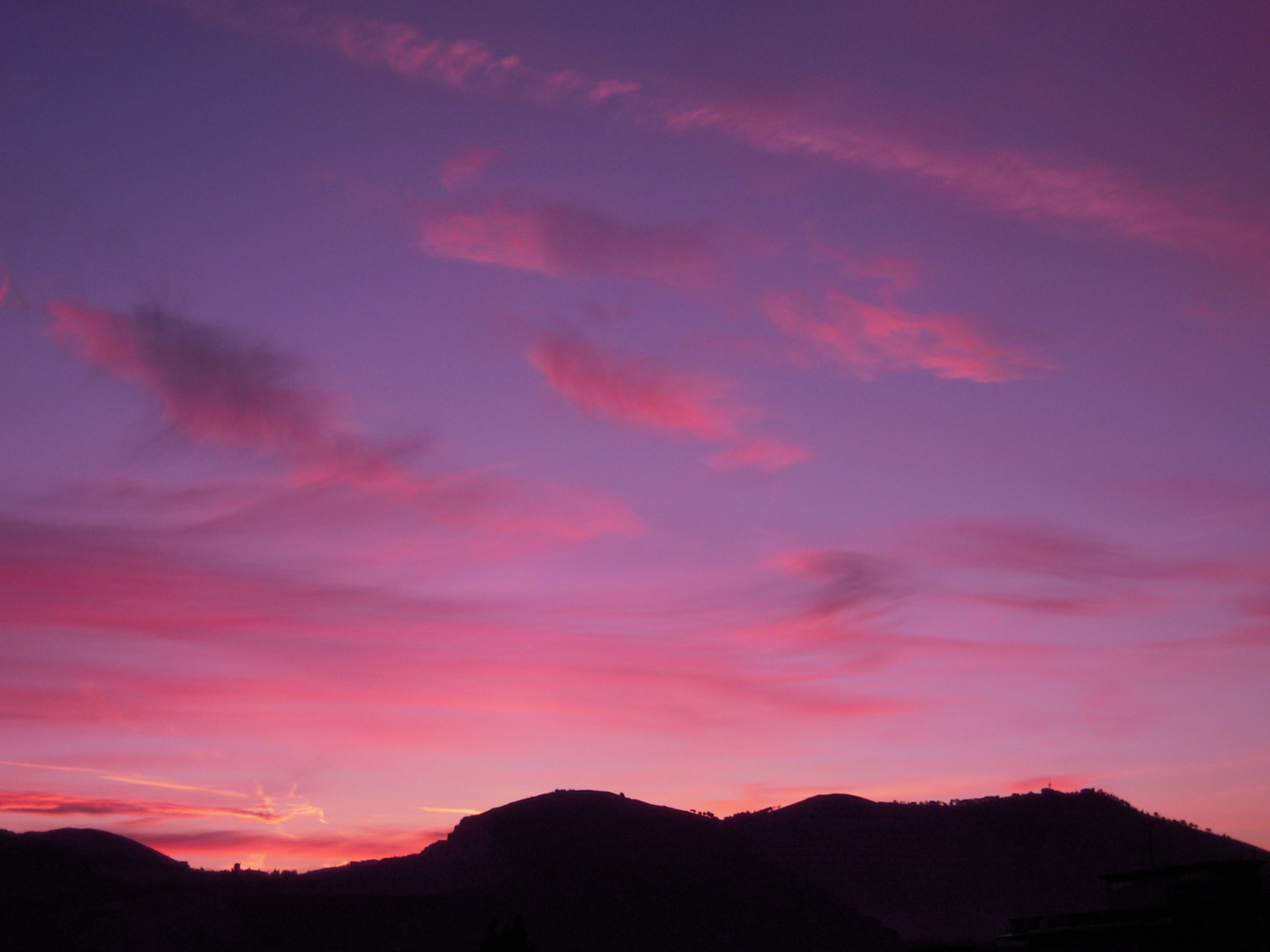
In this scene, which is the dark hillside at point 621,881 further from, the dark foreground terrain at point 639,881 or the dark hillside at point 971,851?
the dark hillside at point 971,851

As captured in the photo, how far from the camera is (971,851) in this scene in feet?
265

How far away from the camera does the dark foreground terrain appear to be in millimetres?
62281

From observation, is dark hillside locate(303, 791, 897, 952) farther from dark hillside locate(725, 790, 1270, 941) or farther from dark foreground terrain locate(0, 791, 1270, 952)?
dark hillside locate(725, 790, 1270, 941)

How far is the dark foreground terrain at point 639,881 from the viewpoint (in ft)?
204

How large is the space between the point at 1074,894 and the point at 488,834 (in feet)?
132

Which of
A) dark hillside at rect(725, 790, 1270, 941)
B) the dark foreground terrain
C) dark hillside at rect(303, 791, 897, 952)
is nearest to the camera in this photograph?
the dark foreground terrain

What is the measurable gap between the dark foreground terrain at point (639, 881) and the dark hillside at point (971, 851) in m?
0.17

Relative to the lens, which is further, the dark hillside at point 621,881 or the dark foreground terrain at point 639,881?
the dark hillside at point 621,881

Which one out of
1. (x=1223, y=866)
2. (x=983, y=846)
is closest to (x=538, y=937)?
(x=983, y=846)

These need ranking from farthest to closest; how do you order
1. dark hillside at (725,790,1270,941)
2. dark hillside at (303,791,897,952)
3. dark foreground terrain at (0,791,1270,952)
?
1. dark hillside at (725,790,1270,941)
2. dark hillside at (303,791,897,952)
3. dark foreground terrain at (0,791,1270,952)

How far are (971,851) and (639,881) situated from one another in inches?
997

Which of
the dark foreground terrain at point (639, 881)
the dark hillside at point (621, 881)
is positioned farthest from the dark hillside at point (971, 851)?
the dark hillside at point (621, 881)

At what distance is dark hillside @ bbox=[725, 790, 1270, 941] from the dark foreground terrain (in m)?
0.17

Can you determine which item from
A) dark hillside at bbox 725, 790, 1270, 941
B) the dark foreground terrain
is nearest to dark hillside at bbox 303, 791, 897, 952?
the dark foreground terrain
